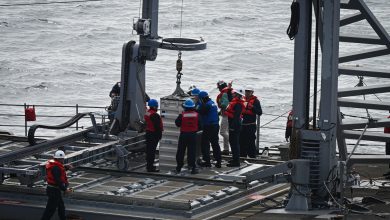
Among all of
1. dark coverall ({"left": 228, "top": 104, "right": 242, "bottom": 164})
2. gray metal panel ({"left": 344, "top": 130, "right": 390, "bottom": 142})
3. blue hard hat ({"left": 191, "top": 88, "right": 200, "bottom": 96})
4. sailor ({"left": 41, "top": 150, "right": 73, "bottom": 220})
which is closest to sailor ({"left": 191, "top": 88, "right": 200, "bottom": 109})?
blue hard hat ({"left": 191, "top": 88, "right": 200, "bottom": 96})

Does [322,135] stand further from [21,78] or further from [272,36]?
[272,36]

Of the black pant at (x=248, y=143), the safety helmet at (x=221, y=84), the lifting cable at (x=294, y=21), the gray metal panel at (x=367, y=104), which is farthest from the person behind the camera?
the black pant at (x=248, y=143)

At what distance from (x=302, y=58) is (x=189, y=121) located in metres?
3.41

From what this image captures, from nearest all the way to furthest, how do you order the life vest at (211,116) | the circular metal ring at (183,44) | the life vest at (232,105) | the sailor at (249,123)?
the life vest at (211,116) < the life vest at (232,105) < the circular metal ring at (183,44) < the sailor at (249,123)

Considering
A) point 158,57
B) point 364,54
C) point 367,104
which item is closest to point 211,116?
point 367,104

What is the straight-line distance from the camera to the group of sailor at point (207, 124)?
92.0 ft

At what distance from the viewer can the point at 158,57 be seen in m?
72.3

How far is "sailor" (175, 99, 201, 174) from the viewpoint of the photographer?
2788cm

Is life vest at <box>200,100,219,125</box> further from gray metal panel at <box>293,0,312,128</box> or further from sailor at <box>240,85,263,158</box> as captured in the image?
gray metal panel at <box>293,0,312,128</box>

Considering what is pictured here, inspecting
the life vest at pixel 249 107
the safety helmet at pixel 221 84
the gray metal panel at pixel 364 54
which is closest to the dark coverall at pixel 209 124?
the safety helmet at pixel 221 84

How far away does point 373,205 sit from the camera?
2636 cm

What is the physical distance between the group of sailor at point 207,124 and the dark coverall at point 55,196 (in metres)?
3.85

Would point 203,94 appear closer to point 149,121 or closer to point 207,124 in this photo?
point 207,124

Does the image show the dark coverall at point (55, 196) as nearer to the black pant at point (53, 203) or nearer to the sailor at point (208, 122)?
the black pant at point (53, 203)
